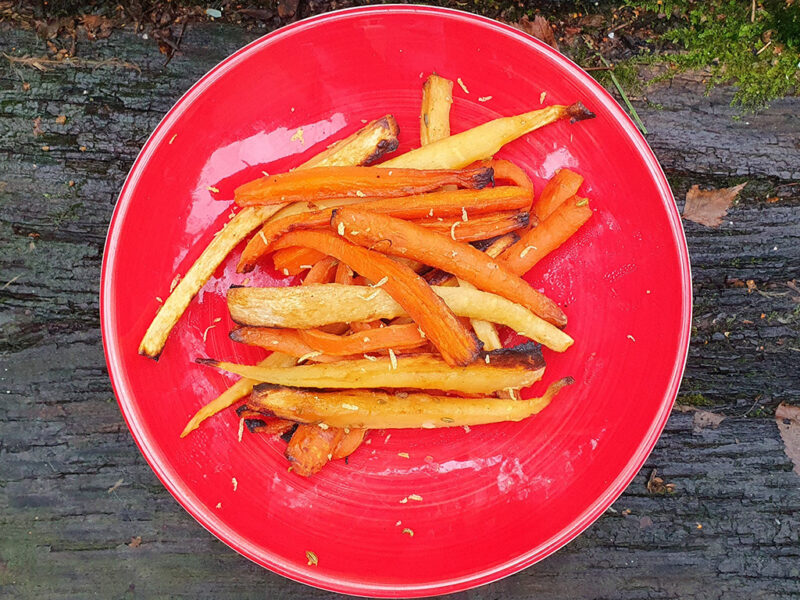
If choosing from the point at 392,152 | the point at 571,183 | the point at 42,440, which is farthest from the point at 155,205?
the point at 571,183

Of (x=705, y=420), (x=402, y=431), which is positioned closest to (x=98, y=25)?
(x=402, y=431)

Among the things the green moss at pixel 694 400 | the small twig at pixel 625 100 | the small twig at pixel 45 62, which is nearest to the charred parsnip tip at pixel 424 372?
the green moss at pixel 694 400

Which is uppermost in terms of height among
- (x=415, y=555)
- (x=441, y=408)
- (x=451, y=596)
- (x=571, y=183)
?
(x=571, y=183)

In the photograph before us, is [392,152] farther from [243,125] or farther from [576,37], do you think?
[576,37]

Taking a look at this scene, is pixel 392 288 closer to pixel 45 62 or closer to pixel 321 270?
pixel 321 270

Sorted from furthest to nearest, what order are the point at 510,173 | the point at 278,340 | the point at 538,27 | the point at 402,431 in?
the point at 538,27 < the point at 402,431 < the point at 510,173 < the point at 278,340

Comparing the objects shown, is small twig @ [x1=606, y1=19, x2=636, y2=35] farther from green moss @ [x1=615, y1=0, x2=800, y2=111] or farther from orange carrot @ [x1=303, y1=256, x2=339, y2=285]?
orange carrot @ [x1=303, y1=256, x2=339, y2=285]
